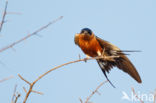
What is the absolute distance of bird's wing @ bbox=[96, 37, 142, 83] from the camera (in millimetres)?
4930

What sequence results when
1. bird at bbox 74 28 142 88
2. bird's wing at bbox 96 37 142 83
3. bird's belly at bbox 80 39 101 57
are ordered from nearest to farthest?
bird's wing at bbox 96 37 142 83
bird at bbox 74 28 142 88
bird's belly at bbox 80 39 101 57

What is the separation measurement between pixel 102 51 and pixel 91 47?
0.69 ft

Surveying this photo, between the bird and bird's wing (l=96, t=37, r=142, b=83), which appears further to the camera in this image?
the bird

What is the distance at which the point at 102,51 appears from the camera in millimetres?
5699

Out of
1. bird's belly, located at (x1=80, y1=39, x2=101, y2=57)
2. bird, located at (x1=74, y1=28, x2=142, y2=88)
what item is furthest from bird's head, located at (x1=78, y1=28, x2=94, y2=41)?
bird's belly, located at (x1=80, y1=39, x2=101, y2=57)

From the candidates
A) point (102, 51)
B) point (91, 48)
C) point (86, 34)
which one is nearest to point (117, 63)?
point (102, 51)

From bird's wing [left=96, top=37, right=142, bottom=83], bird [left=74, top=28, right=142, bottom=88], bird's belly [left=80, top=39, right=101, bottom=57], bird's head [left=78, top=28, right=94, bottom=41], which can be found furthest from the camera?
bird's head [left=78, top=28, right=94, bottom=41]

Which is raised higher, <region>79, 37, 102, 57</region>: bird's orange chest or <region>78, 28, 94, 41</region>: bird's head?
<region>78, 28, 94, 41</region>: bird's head

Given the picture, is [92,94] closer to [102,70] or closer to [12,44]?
[12,44]

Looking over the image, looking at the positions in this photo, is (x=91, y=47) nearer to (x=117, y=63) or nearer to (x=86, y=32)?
(x=86, y=32)

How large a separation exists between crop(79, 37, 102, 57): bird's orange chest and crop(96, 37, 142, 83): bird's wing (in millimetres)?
85

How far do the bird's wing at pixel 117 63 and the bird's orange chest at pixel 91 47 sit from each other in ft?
0.28

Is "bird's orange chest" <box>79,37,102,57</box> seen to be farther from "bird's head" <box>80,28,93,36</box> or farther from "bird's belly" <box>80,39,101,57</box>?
"bird's head" <box>80,28,93,36</box>

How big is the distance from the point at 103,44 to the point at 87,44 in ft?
1.03
